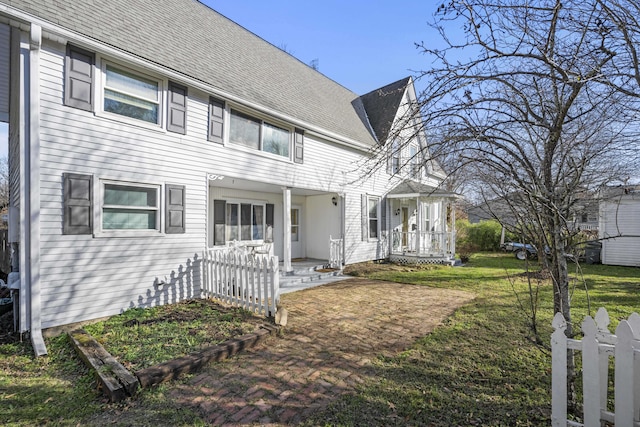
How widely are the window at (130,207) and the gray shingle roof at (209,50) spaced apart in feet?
9.03

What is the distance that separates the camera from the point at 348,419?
9.85 feet

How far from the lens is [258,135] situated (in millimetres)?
9047

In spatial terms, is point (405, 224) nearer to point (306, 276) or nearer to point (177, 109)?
point (306, 276)

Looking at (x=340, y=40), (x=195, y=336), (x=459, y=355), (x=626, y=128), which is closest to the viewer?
(x=626, y=128)

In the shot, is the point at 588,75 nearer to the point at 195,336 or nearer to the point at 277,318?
the point at 277,318

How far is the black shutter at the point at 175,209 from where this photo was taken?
6.79m

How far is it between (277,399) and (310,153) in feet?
28.3

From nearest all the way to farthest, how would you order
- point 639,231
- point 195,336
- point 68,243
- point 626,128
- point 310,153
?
point 626,128, point 195,336, point 68,243, point 310,153, point 639,231

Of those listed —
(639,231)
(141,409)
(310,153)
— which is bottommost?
(141,409)

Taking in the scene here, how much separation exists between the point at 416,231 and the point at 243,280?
9.66 meters

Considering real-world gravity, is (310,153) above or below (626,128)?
above

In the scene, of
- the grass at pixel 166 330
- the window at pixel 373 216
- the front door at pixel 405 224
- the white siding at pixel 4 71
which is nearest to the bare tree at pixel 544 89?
the grass at pixel 166 330

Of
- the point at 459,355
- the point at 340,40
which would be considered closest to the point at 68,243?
the point at 340,40

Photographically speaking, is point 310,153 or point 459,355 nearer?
point 459,355
